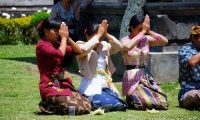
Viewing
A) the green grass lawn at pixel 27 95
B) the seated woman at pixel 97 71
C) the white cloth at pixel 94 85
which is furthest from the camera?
the white cloth at pixel 94 85

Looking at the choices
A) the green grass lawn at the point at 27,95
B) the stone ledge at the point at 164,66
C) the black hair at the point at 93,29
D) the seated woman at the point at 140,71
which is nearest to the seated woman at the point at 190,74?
the green grass lawn at the point at 27,95

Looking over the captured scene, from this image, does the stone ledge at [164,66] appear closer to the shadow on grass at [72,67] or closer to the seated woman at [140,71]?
the shadow on grass at [72,67]

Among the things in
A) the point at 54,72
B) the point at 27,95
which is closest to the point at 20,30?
Result: the point at 27,95

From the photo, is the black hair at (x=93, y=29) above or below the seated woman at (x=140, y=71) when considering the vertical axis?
above

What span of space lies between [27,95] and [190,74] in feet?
8.93

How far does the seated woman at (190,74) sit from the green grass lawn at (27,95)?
16 centimetres

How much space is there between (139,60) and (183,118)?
1.35 meters

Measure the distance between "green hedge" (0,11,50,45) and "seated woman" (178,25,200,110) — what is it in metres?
9.39

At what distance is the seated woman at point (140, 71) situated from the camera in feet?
27.7

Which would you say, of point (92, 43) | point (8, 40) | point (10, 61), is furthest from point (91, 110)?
point (8, 40)

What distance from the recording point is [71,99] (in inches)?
312

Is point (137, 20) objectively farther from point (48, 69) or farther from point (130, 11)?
point (130, 11)

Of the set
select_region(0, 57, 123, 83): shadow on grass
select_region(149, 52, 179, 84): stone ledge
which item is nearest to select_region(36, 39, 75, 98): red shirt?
select_region(149, 52, 179, 84): stone ledge

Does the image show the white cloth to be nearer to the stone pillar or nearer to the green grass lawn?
the green grass lawn
